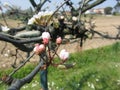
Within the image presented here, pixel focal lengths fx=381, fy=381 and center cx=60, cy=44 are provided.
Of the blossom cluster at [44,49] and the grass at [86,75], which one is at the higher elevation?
the blossom cluster at [44,49]

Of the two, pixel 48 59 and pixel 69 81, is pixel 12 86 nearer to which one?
pixel 48 59

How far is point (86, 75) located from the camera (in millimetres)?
7520

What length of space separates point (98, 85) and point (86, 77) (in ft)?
2.09

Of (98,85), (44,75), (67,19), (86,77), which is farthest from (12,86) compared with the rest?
(86,77)

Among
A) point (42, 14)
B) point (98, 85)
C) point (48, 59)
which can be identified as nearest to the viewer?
point (48, 59)

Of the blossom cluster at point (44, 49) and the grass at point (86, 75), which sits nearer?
the blossom cluster at point (44, 49)

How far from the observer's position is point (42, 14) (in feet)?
6.54

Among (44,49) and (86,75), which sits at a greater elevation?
(44,49)

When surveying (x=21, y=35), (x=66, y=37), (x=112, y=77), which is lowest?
(x=112, y=77)

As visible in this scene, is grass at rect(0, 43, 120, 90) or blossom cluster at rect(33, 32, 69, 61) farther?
grass at rect(0, 43, 120, 90)

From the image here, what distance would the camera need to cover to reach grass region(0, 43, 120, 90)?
22.0 feet

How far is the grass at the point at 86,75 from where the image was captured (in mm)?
6715

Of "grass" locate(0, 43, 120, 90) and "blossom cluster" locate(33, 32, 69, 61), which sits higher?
"blossom cluster" locate(33, 32, 69, 61)

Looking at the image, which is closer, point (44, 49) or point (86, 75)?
point (44, 49)
